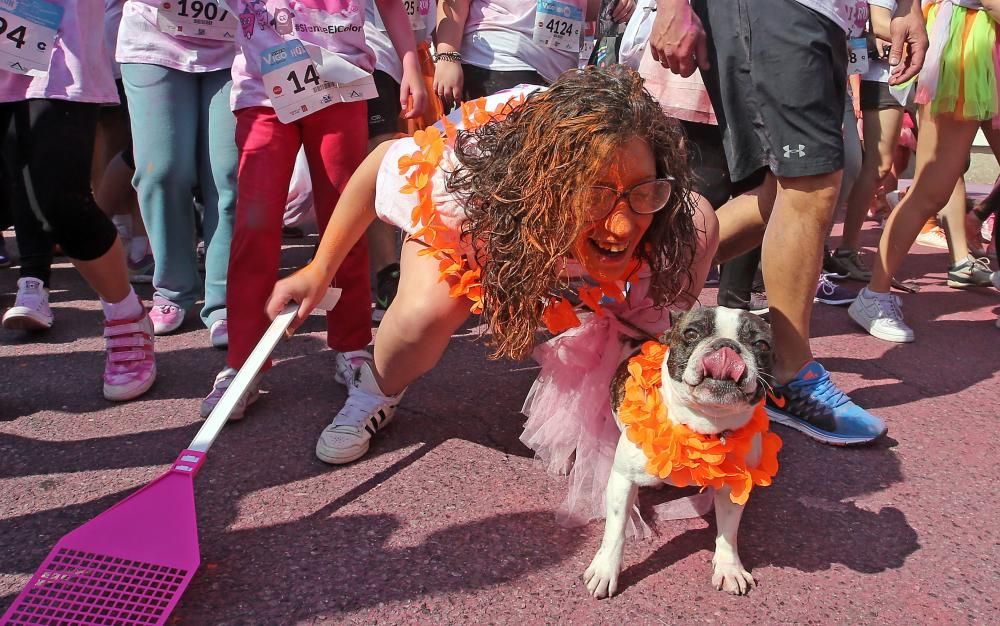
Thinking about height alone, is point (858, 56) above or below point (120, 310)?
above

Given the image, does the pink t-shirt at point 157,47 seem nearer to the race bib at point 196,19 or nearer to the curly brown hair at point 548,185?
the race bib at point 196,19

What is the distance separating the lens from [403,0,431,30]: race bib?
3967mm

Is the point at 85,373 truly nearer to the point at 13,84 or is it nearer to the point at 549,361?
the point at 13,84

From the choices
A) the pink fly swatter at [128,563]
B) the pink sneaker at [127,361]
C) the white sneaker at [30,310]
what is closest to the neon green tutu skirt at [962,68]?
the pink fly swatter at [128,563]

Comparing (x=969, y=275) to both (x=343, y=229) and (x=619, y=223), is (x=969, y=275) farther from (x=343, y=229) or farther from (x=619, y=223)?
(x=343, y=229)

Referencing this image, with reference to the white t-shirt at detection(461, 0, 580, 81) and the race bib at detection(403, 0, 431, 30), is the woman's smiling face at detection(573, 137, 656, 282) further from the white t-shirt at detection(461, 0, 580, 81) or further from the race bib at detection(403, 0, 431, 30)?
the race bib at detection(403, 0, 431, 30)

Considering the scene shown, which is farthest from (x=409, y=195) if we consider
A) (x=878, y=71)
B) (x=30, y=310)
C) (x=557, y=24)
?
(x=878, y=71)

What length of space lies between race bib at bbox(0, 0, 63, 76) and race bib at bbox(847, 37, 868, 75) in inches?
152

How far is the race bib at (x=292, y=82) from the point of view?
104 inches

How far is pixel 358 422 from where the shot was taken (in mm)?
2520

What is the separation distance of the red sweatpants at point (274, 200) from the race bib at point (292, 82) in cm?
8

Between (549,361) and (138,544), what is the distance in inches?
46.1

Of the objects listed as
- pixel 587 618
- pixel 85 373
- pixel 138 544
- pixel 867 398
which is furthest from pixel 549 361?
pixel 85 373

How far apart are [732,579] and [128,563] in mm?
1377
